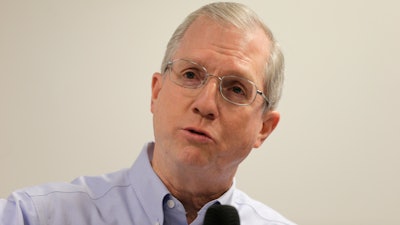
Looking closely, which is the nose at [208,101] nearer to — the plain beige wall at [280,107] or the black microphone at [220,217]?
the black microphone at [220,217]

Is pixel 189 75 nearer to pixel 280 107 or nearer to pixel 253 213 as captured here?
pixel 253 213

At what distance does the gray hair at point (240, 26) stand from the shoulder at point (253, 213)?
1.09 ft

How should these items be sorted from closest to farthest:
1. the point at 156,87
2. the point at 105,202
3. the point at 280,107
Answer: the point at 105,202 < the point at 156,87 < the point at 280,107

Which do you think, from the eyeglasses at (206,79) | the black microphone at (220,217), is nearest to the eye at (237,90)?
the eyeglasses at (206,79)

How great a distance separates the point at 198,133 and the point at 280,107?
101 centimetres

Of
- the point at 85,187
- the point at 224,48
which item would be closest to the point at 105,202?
A: the point at 85,187

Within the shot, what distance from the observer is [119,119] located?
2145 millimetres

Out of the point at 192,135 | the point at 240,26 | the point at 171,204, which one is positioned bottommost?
the point at 171,204

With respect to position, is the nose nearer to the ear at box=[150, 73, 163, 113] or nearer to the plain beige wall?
the ear at box=[150, 73, 163, 113]

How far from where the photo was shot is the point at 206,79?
1.41m

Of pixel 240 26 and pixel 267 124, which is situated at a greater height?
pixel 240 26

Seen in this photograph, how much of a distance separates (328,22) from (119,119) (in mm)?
1045

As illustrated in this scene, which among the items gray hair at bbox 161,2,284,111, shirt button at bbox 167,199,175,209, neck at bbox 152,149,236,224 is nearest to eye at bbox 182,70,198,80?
gray hair at bbox 161,2,284,111

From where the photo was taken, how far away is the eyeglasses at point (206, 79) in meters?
1.42
